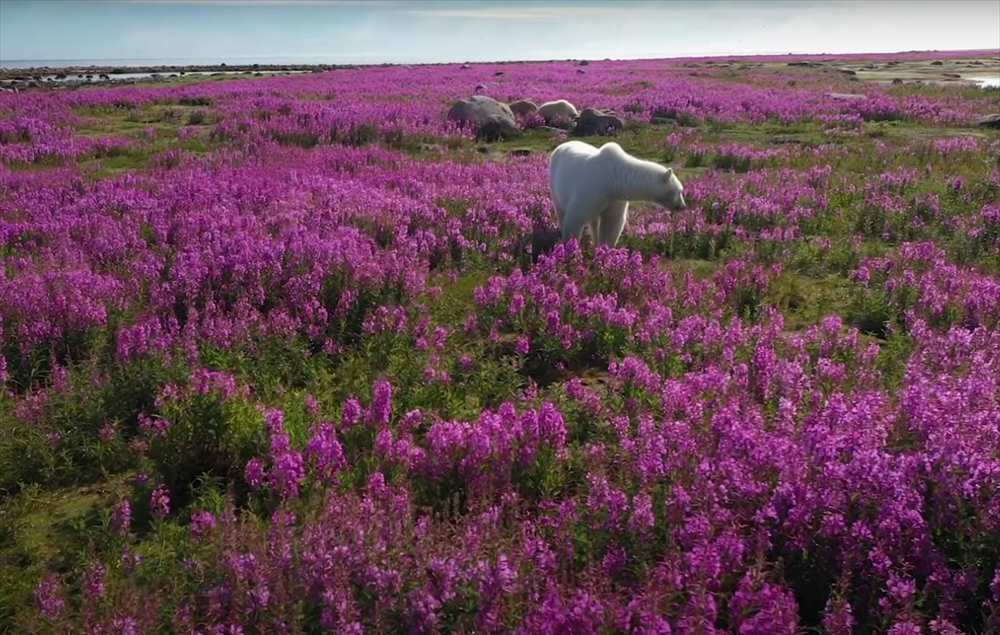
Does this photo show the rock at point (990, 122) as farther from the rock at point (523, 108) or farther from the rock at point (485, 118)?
the rock at point (485, 118)

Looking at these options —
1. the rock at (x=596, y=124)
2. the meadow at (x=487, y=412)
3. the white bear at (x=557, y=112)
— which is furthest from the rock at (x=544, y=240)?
the white bear at (x=557, y=112)

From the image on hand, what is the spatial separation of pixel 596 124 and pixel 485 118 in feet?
12.7

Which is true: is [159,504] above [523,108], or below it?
below

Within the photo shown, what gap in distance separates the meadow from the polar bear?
682 millimetres

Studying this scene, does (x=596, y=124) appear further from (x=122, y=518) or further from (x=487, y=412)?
(x=122, y=518)

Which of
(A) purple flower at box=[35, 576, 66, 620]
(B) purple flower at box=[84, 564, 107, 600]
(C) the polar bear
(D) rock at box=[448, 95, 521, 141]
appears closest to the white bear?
(D) rock at box=[448, 95, 521, 141]

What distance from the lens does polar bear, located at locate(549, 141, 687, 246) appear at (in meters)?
10.2

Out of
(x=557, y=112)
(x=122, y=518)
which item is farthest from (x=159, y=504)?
(x=557, y=112)

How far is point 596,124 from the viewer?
24.8 m

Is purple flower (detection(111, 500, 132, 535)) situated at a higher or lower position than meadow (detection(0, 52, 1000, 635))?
lower

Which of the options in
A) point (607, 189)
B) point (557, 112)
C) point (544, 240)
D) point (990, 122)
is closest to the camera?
point (607, 189)

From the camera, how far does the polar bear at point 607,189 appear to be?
10.2 metres

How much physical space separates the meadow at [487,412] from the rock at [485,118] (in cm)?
1061

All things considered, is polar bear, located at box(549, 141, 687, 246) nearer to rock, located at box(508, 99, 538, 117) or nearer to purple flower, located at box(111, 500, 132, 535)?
purple flower, located at box(111, 500, 132, 535)
